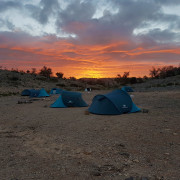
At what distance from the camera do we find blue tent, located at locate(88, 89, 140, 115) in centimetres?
1019

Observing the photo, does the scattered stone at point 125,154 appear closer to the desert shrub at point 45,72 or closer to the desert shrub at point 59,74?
the desert shrub at point 45,72

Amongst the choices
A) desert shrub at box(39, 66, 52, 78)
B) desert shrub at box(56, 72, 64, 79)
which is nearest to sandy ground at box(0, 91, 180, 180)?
desert shrub at box(39, 66, 52, 78)

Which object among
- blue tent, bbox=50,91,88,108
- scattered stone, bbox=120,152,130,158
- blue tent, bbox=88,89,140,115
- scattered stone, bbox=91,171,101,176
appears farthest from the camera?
blue tent, bbox=50,91,88,108

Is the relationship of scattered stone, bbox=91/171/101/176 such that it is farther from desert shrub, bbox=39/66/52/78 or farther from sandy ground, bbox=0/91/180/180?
desert shrub, bbox=39/66/52/78

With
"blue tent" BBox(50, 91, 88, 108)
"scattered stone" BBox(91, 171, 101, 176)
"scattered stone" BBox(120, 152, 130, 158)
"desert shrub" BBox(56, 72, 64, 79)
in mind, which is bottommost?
"scattered stone" BBox(91, 171, 101, 176)

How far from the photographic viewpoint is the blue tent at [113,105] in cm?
1019

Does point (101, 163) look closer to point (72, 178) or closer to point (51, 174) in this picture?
point (72, 178)

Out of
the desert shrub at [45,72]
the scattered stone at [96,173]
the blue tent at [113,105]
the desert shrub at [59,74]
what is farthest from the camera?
the desert shrub at [59,74]

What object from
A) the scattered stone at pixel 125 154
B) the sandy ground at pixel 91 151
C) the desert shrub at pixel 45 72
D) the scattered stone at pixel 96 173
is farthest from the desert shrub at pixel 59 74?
the scattered stone at pixel 96 173

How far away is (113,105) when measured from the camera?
403 inches

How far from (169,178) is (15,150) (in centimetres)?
400

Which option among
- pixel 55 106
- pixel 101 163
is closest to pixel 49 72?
pixel 55 106

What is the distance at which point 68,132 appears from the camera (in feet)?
22.5

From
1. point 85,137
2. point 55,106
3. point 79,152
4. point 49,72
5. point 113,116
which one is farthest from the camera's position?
point 49,72
